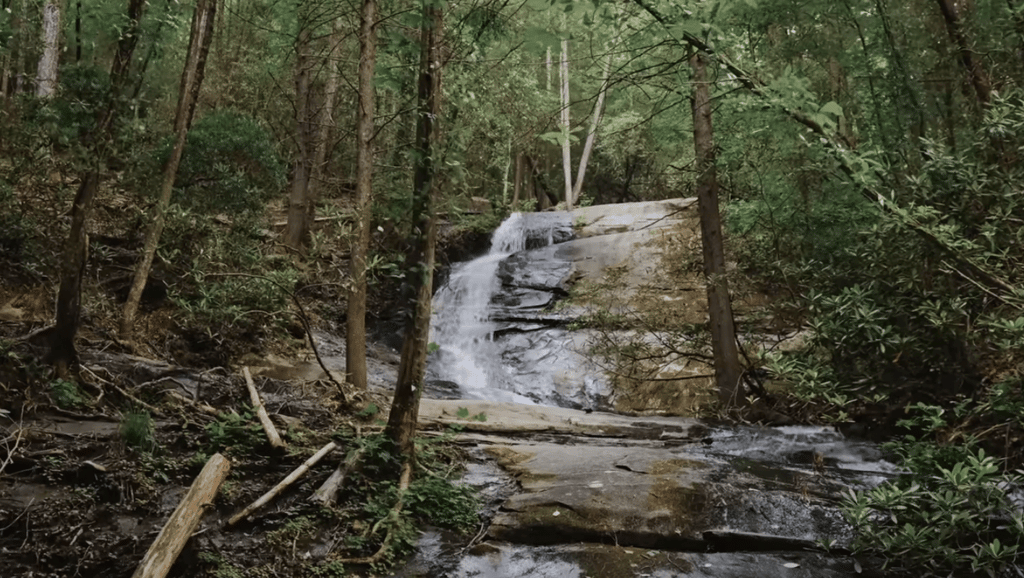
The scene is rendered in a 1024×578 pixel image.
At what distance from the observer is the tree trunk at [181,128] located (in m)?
9.93

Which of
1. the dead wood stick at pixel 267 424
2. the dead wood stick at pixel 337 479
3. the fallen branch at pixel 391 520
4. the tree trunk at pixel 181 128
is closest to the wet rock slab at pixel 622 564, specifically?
the fallen branch at pixel 391 520

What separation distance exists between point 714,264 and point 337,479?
20.5ft

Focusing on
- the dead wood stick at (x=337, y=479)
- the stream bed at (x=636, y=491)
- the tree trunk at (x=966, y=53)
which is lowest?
the stream bed at (x=636, y=491)

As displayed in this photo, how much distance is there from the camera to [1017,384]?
13.5ft

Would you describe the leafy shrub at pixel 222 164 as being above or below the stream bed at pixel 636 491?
above

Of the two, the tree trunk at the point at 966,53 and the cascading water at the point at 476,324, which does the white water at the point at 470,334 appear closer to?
the cascading water at the point at 476,324

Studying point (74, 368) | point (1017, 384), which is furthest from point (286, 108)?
point (1017, 384)

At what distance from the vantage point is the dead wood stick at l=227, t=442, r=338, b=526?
447cm

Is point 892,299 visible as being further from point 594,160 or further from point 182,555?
point 594,160

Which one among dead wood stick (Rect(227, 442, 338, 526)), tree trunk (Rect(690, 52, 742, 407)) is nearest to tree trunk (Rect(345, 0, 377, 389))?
dead wood stick (Rect(227, 442, 338, 526))

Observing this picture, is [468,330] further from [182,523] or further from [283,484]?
[182,523]

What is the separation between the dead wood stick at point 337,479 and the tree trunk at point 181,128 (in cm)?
629

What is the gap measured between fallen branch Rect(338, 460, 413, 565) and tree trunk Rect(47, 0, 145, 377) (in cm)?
360

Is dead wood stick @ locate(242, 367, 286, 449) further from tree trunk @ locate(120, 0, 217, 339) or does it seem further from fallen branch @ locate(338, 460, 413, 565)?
tree trunk @ locate(120, 0, 217, 339)
